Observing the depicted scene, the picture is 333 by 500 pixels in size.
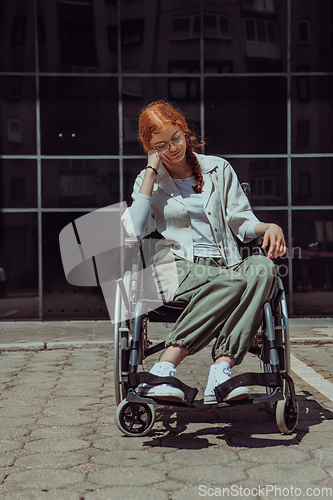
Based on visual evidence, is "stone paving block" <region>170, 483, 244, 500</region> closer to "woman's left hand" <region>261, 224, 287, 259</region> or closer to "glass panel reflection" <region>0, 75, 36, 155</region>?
"woman's left hand" <region>261, 224, 287, 259</region>

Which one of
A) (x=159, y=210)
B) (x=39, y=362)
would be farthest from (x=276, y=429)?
(x=39, y=362)

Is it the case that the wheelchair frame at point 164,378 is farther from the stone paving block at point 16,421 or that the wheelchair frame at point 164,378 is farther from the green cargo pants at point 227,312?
the stone paving block at point 16,421

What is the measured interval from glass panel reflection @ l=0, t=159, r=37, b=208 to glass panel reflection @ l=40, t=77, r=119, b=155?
1.39 ft

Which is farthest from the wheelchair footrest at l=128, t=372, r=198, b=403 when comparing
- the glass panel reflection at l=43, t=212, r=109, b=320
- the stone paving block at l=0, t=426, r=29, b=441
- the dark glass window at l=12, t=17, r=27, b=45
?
the dark glass window at l=12, t=17, r=27, b=45

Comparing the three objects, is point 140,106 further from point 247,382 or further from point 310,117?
point 247,382

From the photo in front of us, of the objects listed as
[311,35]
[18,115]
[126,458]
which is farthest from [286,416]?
[311,35]

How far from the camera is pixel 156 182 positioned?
363 centimetres

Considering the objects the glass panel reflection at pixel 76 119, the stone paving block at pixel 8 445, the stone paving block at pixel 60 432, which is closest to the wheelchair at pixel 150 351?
the stone paving block at pixel 60 432

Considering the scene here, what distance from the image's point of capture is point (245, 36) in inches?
379

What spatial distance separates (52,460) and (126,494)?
1.96 ft

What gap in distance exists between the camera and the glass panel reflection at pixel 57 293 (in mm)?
9500

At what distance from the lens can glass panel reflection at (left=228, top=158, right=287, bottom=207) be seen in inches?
377

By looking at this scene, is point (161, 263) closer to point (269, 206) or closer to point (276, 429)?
point (276, 429)

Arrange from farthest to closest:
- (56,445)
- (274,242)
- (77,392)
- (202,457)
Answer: (77,392)
(274,242)
(56,445)
(202,457)
